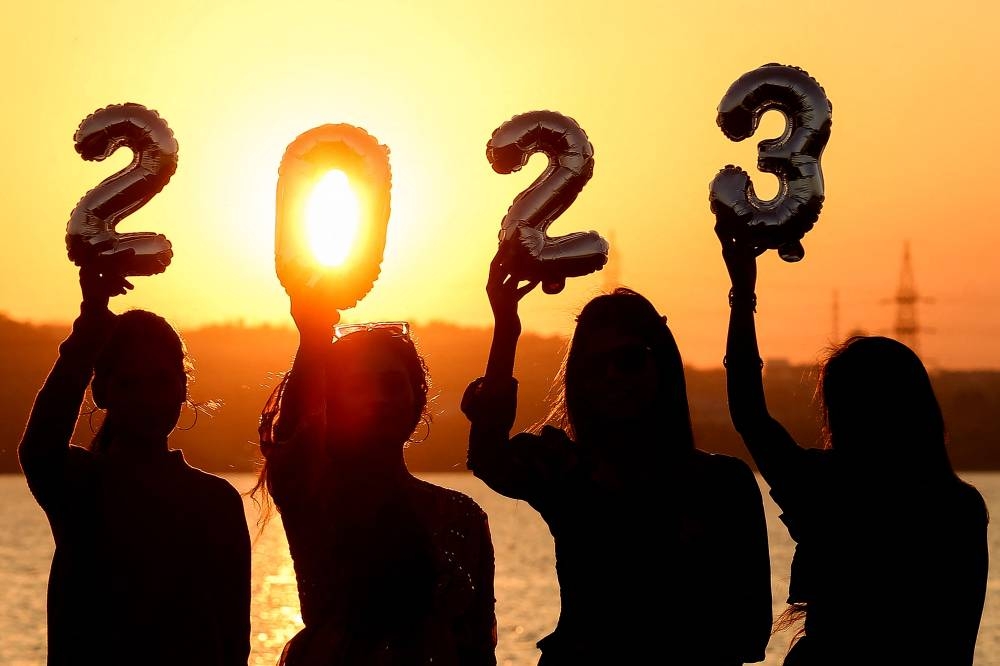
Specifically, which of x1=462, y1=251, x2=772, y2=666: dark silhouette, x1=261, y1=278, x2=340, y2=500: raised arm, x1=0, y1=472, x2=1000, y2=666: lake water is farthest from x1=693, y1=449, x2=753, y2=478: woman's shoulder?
x1=0, y1=472, x2=1000, y2=666: lake water

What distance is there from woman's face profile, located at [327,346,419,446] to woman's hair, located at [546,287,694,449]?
27.3 inches

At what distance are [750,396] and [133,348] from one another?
8.54 feet

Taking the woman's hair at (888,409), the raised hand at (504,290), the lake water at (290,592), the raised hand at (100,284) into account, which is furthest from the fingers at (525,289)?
the lake water at (290,592)

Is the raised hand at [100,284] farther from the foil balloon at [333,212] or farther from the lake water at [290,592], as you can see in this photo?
the lake water at [290,592]

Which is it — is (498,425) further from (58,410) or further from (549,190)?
(58,410)

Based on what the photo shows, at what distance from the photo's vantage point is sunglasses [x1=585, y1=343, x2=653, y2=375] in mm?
7391

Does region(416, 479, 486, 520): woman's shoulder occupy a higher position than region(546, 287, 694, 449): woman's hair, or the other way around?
region(546, 287, 694, 449): woman's hair

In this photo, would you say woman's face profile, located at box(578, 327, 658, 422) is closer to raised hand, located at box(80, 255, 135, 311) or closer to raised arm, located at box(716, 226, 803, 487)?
raised arm, located at box(716, 226, 803, 487)

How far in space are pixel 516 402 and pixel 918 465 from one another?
1.67m

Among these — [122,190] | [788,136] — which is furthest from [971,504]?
[122,190]

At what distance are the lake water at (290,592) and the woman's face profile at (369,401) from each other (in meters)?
34.3

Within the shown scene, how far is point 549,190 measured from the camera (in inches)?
318

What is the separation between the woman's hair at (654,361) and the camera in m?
7.47

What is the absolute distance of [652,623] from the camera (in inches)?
289
